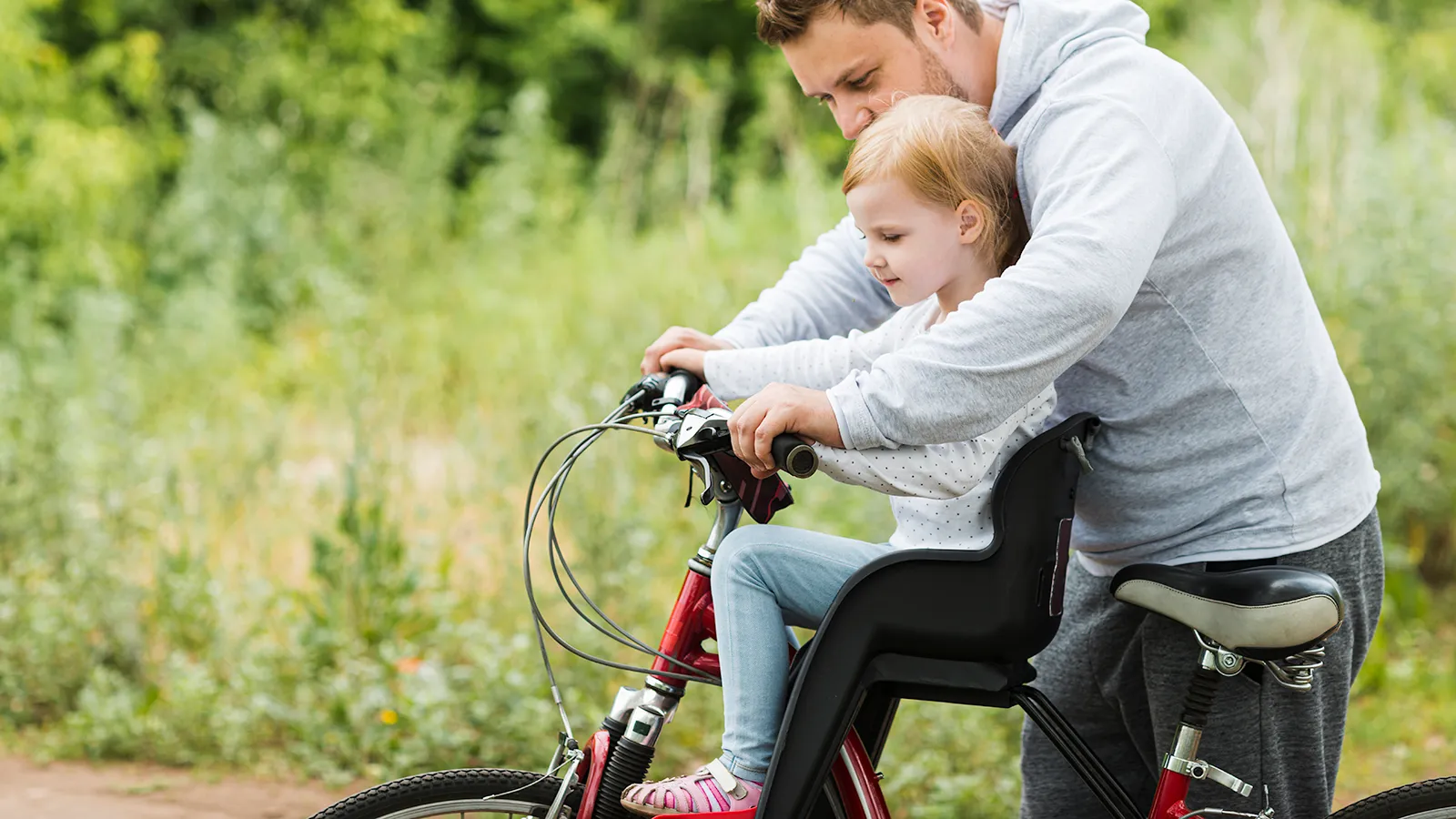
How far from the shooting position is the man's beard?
2.06 meters

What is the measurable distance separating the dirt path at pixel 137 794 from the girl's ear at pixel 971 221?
94.1 inches

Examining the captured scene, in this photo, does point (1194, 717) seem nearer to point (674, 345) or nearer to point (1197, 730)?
point (1197, 730)

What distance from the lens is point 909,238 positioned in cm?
192

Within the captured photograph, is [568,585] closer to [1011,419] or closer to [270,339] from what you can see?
[1011,419]

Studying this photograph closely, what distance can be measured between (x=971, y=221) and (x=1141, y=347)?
0.33 meters

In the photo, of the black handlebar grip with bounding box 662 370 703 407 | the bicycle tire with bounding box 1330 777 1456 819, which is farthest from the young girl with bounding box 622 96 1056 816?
the bicycle tire with bounding box 1330 777 1456 819

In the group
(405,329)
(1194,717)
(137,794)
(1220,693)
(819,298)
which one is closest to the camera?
(1194,717)

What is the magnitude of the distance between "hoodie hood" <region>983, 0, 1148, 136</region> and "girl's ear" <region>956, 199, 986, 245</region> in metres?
0.21

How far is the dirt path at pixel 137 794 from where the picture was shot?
338 centimetres

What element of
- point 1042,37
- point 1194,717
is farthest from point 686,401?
point 1194,717

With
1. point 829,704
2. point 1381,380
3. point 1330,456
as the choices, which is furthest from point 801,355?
point 1381,380

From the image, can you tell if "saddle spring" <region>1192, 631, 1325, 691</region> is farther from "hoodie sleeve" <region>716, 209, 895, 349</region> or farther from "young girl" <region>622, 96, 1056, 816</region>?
"hoodie sleeve" <region>716, 209, 895, 349</region>

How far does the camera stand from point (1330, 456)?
2.03 metres

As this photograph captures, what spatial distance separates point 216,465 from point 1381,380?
4.27 metres
